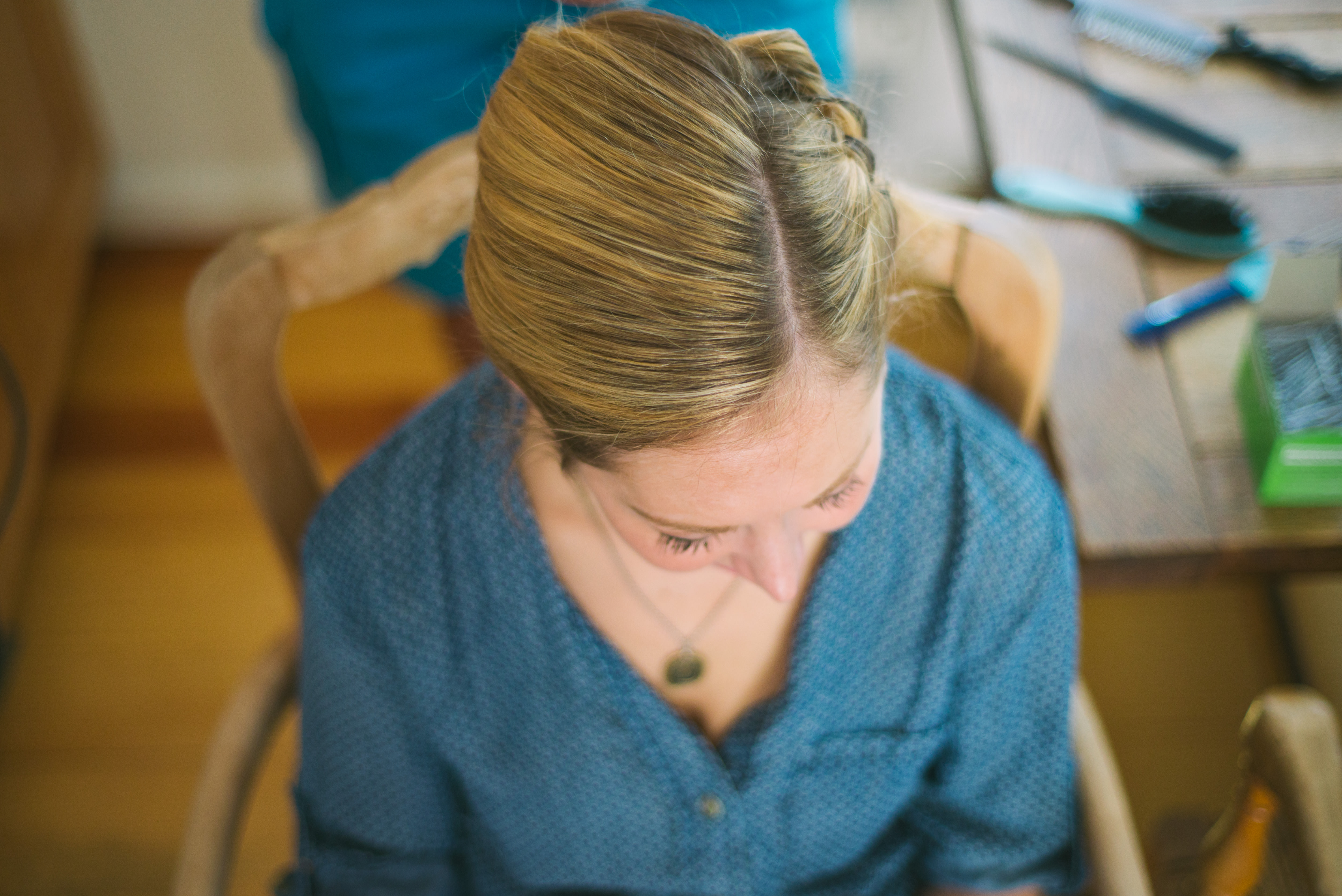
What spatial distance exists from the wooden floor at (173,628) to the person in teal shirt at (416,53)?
2.03ft

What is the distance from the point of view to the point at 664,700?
842 mm

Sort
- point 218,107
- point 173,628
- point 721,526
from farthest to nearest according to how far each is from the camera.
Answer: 1. point 218,107
2. point 173,628
3. point 721,526

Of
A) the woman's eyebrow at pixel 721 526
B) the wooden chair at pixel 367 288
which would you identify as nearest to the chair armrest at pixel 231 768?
the wooden chair at pixel 367 288

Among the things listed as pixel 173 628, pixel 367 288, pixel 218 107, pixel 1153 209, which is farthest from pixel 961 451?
pixel 218 107

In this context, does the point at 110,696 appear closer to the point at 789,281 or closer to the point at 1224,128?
the point at 789,281

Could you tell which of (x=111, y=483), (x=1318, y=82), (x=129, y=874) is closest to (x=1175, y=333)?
(x=1318, y=82)

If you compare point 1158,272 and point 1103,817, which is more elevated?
point 1158,272

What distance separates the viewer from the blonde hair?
1.77 feet

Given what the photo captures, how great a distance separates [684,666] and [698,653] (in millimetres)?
15

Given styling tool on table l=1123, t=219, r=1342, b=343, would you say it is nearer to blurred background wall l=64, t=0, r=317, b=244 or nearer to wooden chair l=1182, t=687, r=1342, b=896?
wooden chair l=1182, t=687, r=1342, b=896

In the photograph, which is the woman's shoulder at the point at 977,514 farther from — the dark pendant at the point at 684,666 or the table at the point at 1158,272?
the dark pendant at the point at 684,666

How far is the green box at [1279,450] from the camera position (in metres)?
0.82

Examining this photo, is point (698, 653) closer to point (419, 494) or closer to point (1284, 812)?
point (419, 494)

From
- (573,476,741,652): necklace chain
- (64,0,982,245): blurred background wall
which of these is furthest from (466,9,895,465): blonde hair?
(64,0,982,245): blurred background wall
